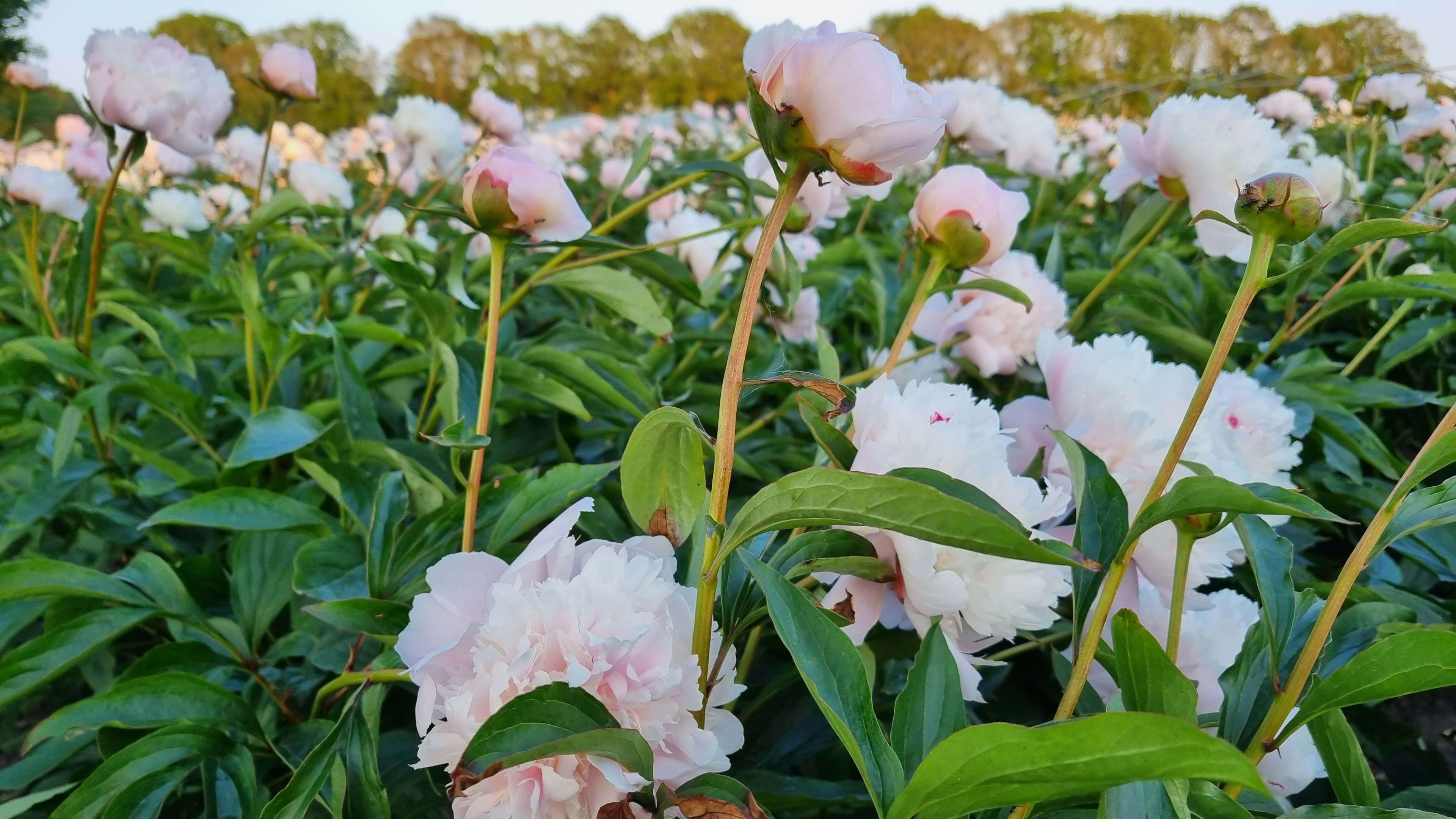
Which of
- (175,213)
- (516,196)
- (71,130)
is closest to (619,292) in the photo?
(516,196)

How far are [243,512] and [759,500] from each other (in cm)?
49

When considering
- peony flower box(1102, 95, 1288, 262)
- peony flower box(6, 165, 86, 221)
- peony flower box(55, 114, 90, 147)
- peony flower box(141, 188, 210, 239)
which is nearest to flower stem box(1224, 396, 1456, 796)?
peony flower box(1102, 95, 1288, 262)

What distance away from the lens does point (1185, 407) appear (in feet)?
1.65

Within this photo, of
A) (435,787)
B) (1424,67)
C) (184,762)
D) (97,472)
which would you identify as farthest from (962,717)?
(1424,67)

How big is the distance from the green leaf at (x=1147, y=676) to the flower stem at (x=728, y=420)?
6.7 inches

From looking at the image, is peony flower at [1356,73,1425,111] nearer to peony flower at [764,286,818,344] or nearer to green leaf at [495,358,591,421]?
peony flower at [764,286,818,344]

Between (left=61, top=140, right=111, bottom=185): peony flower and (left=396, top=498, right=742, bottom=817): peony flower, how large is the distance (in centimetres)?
158

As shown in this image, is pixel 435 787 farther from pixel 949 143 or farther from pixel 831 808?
pixel 949 143

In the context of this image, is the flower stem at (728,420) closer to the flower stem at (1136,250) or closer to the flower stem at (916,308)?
the flower stem at (916,308)

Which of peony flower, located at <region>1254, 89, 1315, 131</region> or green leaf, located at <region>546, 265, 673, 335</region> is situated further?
peony flower, located at <region>1254, 89, 1315, 131</region>

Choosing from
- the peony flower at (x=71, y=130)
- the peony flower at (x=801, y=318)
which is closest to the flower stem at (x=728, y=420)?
the peony flower at (x=801, y=318)

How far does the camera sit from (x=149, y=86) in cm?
86

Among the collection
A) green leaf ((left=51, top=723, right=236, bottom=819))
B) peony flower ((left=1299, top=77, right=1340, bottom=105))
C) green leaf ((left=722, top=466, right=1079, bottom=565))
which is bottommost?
green leaf ((left=51, top=723, right=236, bottom=819))

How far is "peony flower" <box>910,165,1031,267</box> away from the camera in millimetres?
608
